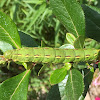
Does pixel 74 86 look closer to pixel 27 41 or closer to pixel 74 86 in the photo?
pixel 74 86

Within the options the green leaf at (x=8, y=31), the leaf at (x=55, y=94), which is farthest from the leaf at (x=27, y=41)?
the leaf at (x=55, y=94)

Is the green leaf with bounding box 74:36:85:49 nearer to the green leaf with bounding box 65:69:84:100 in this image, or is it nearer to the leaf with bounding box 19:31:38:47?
the green leaf with bounding box 65:69:84:100

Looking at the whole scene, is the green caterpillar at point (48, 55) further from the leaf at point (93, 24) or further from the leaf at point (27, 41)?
the leaf at point (27, 41)

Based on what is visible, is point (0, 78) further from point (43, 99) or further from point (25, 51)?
point (25, 51)

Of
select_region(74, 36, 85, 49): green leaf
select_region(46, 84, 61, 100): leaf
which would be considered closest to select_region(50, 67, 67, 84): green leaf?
select_region(74, 36, 85, 49): green leaf

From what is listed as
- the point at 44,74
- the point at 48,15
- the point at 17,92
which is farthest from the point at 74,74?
the point at 44,74
